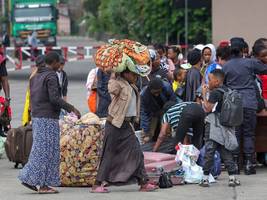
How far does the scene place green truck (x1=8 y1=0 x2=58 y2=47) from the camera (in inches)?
1962

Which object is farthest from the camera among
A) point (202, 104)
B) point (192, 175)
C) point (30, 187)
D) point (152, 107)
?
point (152, 107)

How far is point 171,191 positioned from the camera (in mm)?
10516

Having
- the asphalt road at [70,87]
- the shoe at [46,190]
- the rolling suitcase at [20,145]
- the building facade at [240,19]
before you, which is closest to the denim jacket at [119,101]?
the shoe at [46,190]

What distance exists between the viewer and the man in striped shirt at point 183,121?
11336 millimetres

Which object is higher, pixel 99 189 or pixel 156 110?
pixel 156 110

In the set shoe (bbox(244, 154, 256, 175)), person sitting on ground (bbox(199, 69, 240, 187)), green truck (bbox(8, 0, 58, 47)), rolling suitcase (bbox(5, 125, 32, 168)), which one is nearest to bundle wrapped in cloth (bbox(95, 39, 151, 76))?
person sitting on ground (bbox(199, 69, 240, 187))

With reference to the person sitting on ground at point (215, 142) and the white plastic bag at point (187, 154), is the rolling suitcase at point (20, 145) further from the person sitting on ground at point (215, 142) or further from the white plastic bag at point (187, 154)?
the person sitting on ground at point (215, 142)

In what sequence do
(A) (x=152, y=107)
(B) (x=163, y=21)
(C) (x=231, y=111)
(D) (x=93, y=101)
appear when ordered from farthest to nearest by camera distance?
(B) (x=163, y=21) < (D) (x=93, y=101) < (A) (x=152, y=107) < (C) (x=231, y=111)

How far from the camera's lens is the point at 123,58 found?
10.3m

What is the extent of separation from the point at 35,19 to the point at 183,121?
129ft

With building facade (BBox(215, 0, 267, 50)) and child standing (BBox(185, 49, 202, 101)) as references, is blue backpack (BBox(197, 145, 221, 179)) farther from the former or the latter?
building facade (BBox(215, 0, 267, 50))

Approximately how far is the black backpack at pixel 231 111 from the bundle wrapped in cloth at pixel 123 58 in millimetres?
1041

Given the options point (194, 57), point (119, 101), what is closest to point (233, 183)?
point (119, 101)

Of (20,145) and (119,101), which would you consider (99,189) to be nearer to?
(119,101)
